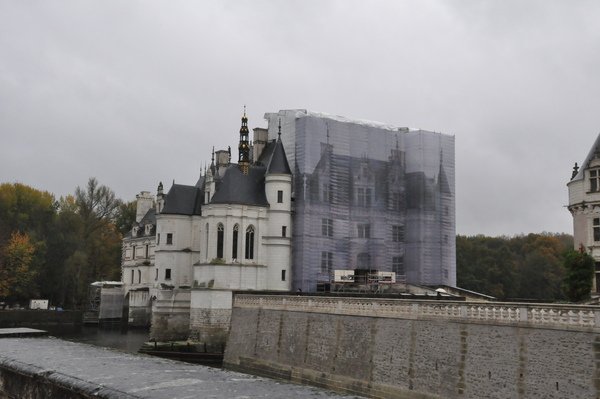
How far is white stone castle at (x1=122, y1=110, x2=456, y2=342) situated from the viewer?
37.5 meters

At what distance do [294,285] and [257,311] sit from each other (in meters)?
7.62

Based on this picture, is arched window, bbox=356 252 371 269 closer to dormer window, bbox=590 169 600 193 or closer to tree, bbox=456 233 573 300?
dormer window, bbox=590 169 600 193

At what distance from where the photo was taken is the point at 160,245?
144 feet

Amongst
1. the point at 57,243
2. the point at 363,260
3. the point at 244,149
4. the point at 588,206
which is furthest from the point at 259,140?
the point at 57,243

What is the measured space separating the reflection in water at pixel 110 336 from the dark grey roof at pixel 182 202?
9591mm

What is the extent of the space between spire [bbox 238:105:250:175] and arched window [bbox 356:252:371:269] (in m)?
9.30

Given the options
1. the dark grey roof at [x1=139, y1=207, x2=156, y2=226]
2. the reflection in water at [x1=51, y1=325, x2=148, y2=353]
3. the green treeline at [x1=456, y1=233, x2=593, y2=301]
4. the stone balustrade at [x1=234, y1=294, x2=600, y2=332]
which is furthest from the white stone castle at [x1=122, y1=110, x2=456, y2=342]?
the green treeline at [x1=456, y1=233, x2=593, y2=301]

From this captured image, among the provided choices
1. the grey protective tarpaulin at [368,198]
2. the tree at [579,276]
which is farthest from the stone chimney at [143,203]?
the tree at [579,276]

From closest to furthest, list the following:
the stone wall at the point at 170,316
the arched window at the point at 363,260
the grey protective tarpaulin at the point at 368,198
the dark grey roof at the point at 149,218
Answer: the grey protective tarpaulin at the point at 368,198, the stone wall at the point at 170,316, the arched window at the point at 363,260, the dark grey roof at the point at 149,218

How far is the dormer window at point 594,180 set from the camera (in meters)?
29.9

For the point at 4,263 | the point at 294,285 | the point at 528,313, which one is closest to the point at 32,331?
the point at 528,313

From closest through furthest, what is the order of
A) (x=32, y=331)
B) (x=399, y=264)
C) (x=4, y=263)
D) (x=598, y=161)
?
1. (x=32, y=331)
2. (x=598, y=161)
3. (x=399, y=264)
4. (x=4, y=263)

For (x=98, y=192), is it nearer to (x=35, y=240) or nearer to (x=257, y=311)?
(x=35, y=240)

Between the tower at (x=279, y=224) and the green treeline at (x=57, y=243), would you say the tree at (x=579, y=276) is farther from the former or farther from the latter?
the green treeline at (x=57, y=243)
